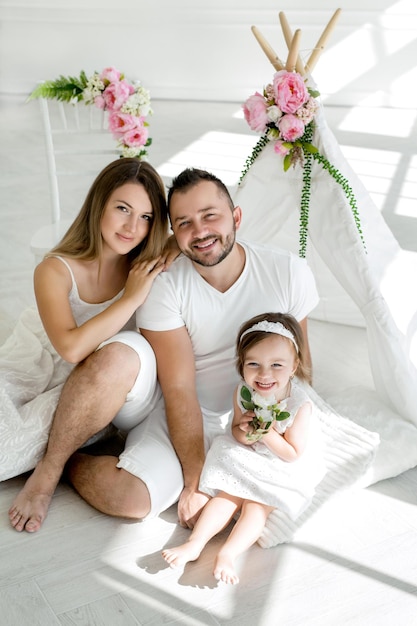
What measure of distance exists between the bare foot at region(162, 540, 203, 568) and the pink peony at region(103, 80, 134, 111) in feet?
5.40

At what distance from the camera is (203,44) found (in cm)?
699

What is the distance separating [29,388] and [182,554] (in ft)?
2.60

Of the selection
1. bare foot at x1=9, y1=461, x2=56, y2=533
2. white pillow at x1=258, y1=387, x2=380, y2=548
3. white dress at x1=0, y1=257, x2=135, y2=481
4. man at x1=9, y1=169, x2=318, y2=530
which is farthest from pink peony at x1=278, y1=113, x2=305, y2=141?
bare foot at x1=9, y1=461, x2=56, y2=533

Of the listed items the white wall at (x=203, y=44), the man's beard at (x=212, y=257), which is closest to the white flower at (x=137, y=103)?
the man's beard at (x=212, y=257)

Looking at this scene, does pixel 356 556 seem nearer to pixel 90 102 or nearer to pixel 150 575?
pixel 150 575

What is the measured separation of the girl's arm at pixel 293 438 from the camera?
2.26 m

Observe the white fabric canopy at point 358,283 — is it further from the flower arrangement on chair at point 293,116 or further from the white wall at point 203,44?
the white wall at point 203,44

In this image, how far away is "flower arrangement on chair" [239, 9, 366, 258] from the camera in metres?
2.70

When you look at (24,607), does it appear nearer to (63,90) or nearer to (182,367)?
(182,367)

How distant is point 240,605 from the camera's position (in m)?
2.04

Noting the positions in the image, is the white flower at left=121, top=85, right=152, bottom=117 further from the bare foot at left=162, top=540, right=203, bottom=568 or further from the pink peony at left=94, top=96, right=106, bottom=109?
the bare foot at left=162, top=540, right=203, bottom=568

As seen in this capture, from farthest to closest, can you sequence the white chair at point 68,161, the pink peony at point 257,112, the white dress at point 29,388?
the white chair at point 68,161 → the pink peony at point 257,112 → the white dress at point 29,388

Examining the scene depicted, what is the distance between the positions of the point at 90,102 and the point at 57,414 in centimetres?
129

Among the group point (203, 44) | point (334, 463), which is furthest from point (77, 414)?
point (203, 44)
